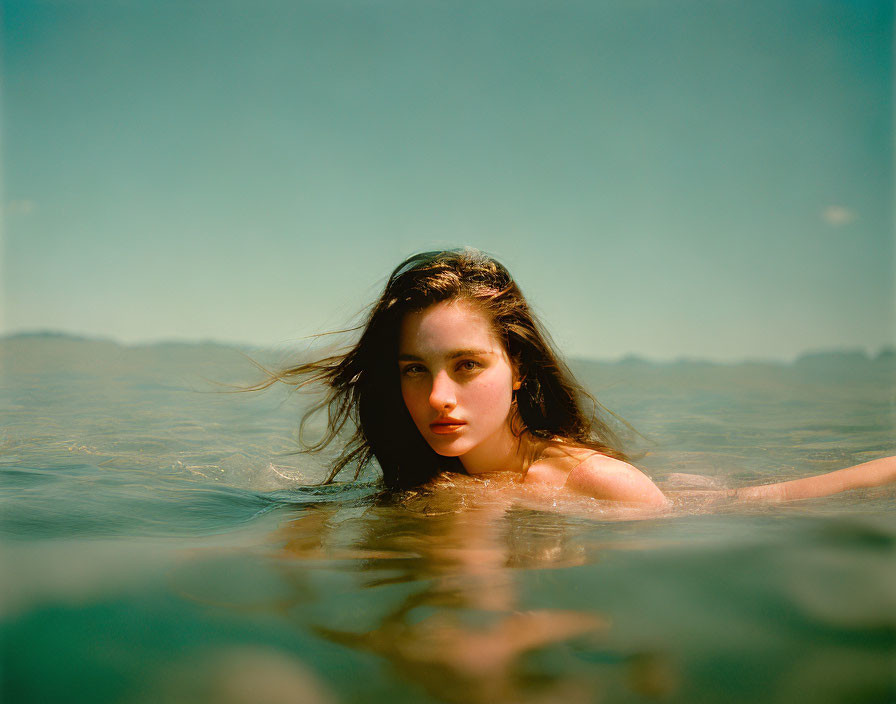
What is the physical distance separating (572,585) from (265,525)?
138 cm

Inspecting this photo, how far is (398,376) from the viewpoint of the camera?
3.52 metres

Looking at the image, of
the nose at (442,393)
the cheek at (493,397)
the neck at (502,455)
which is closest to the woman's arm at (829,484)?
the neck at (502,455)

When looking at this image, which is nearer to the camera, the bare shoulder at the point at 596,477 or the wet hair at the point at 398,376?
the bare shoulder at the point at 596,477

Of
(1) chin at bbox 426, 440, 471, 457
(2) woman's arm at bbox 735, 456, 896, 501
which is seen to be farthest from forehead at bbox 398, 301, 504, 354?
(2) woman's arm at bbox 735, 456, 896, 501

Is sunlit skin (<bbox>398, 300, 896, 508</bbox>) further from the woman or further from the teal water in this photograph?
the teal water

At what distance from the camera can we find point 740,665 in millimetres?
1264

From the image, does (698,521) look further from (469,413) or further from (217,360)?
(217,360)

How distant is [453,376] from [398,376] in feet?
1.67

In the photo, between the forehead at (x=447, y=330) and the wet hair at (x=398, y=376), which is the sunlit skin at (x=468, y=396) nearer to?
the forehead at (x=447, y=330)

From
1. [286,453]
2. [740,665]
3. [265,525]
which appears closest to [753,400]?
[286,453]

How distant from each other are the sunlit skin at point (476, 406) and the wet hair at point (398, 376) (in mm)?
125

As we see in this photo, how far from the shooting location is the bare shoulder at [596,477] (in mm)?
2873

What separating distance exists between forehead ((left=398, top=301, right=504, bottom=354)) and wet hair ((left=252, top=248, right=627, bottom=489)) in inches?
2.0

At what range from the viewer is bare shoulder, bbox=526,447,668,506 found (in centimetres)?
287
